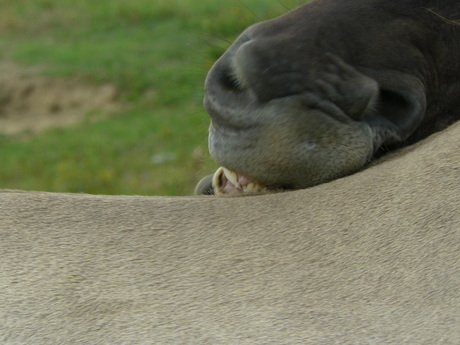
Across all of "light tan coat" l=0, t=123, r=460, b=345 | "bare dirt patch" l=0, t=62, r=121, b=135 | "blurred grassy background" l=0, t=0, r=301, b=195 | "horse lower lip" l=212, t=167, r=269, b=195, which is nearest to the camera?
"light tan coat" l=0, t=123, r=460, b=345

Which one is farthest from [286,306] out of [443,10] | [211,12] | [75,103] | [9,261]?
[211,12]

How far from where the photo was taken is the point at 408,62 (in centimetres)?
170

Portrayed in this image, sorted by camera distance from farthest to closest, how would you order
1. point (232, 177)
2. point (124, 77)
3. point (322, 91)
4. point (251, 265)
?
1. point (124, 77)
2. point (232, 177)
3. point (322, 91)
4. point (251, 265)

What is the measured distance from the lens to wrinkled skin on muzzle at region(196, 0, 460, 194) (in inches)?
60.1

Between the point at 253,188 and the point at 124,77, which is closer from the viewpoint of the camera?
the point at 253,188

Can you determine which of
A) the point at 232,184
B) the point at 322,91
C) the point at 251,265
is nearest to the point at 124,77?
the point at 232,184

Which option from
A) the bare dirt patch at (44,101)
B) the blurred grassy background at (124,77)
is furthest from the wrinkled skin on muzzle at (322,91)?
the bare dirt patch at (44,101)

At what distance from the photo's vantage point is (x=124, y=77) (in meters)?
6.84

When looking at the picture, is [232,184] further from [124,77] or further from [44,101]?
[44,101]

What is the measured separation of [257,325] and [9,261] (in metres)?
0.46

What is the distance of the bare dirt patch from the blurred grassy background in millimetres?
114

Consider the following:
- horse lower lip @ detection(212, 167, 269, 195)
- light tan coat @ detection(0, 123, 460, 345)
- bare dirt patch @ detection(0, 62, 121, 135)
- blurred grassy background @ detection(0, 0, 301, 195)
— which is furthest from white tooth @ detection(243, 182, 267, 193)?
bare dirt patch @ detection(0, 62, 121, 135)

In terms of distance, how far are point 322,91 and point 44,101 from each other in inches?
221

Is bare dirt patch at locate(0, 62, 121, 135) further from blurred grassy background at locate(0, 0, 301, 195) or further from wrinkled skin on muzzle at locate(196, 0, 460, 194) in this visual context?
wrinkled skin on muzzle at locate(196, 0, 460, 194)
